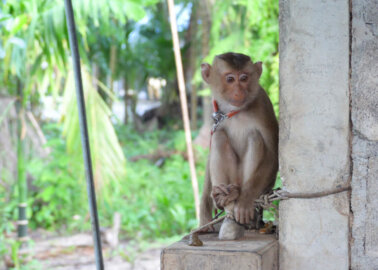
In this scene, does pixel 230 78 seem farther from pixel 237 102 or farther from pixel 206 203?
pixel 206 203

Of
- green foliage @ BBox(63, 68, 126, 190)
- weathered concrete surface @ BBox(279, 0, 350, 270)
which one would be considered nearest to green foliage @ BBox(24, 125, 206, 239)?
green foliage @ BBox(63, 68, 126, 190)

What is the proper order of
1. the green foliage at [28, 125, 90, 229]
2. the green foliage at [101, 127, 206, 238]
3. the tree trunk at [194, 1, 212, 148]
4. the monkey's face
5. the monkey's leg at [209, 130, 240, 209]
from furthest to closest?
the tree trunk at [194, 1, 212, 148] < the green foliage at [28, 125, 90, 229] < the green foliage at [101, 127, 206, 238] < the monkey's face < the monkey's leg at [209, 130, 240, 209]

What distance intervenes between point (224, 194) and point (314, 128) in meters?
0.45

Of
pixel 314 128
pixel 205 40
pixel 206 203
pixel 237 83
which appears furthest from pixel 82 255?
pixel 314 128

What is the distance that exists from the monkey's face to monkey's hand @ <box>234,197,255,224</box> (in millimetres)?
437

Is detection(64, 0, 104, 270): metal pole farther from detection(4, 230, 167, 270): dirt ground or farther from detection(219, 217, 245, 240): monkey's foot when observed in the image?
detection(4, 230, 167, 270): dirt ground

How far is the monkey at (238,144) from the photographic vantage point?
1.79 meters

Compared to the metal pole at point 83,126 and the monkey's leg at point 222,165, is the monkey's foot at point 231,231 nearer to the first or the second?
the monkey's leg at point 222,165

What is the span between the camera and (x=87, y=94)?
163 inches

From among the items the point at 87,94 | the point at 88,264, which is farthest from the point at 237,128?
the point at 88,264

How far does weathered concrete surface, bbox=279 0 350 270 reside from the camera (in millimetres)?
1509

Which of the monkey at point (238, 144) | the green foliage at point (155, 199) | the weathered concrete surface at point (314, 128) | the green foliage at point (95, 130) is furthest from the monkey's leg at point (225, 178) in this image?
the green foliage at point (155, 199)

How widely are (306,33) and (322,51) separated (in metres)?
0.08

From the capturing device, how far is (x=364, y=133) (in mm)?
1491
